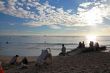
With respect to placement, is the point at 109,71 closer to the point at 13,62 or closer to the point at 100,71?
the point at 100,71

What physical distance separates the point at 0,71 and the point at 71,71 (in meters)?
7.09


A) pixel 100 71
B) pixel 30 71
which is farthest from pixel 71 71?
pixel 30 71

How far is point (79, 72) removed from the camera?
1119 cm

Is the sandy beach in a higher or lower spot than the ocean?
lower

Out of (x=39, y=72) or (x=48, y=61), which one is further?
(x=48, y=61)

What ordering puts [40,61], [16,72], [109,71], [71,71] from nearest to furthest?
Result: 1. [109,71]
2. [71,71]
3. [16,72]
4. [40,61]

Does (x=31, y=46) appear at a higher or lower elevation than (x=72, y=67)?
higher

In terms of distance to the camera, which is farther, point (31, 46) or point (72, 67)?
point (31, 46)

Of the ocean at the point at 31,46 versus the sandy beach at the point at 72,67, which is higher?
the ocean at the point at 31,46

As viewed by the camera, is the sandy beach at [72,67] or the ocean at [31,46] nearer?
the sandy beach at [72,67]

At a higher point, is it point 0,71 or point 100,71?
point 0,71

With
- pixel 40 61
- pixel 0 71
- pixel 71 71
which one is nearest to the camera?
pixel 0 71

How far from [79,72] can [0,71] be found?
6.84 metres

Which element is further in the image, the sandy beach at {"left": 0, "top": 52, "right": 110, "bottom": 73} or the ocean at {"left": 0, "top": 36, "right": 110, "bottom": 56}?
the ocean at {"left": 0, "top": 36, "right": 110, "bottom": 56}
